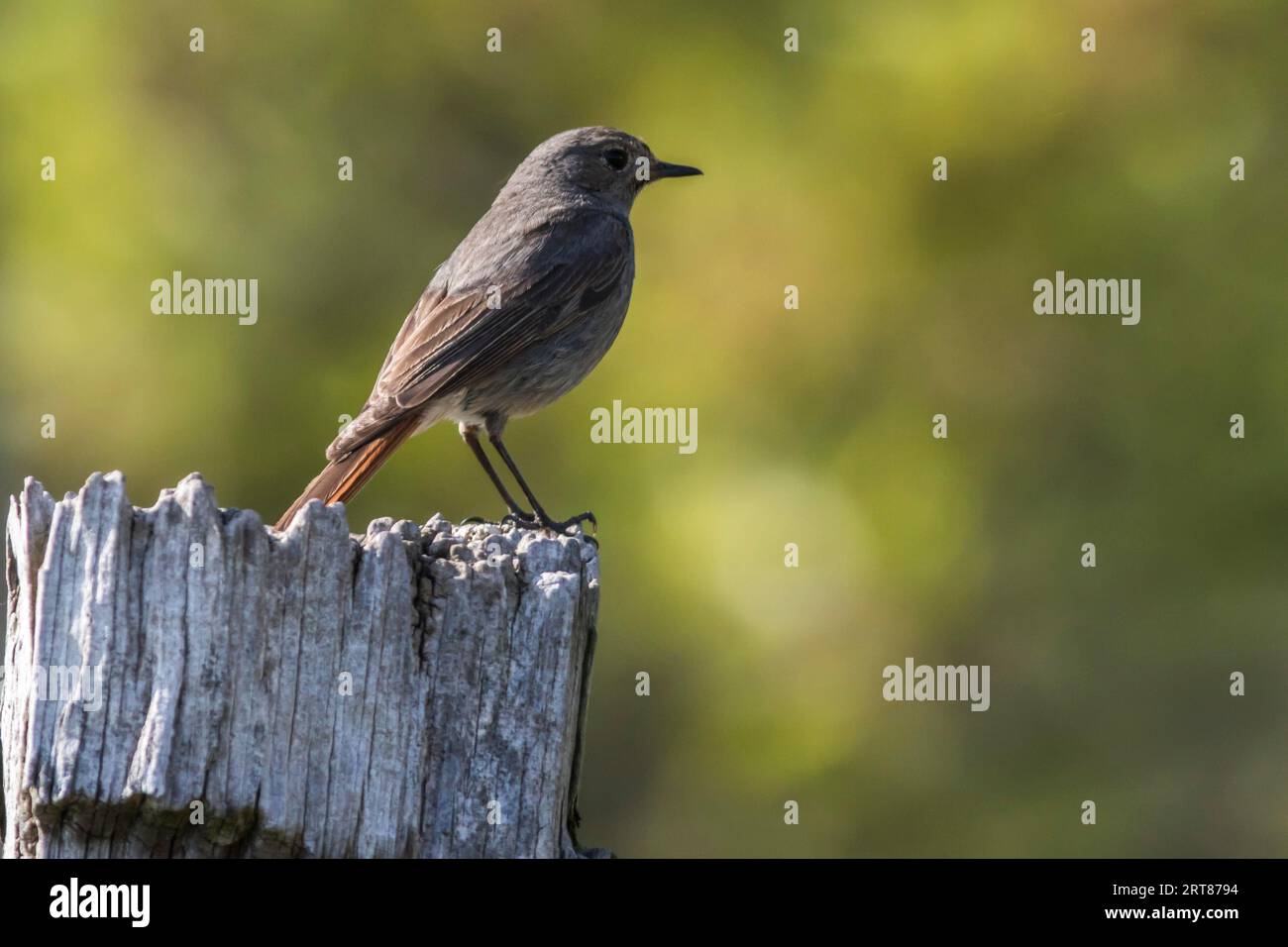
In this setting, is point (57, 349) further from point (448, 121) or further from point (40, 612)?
point (40, 612)

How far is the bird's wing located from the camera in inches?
277

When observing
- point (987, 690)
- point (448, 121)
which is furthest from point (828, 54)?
point (987, 690)

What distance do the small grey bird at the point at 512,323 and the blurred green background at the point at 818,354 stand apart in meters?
1.59

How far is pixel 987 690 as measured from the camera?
9562 millimetres

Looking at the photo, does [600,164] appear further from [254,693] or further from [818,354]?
[254,693]

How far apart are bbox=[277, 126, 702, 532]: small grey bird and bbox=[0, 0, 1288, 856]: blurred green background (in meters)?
1.59

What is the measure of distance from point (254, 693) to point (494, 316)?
13.0 ft

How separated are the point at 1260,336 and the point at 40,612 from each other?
8.17m
